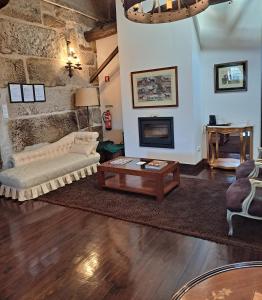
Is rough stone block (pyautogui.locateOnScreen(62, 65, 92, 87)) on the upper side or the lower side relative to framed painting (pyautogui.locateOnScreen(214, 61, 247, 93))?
upper

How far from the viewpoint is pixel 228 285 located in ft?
3.75

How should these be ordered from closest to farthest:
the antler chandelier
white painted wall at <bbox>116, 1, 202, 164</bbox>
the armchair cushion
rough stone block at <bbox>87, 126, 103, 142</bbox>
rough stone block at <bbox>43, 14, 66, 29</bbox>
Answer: the armchair cushion → the antler chandelier → white painted wall at <bbox>116, 1, 202, 164</bbox> → rough stone block at <bbox>43, 14, 66, 29</bbox> → rough stone block at <bbox>87, 126, 103, 142</bbox>

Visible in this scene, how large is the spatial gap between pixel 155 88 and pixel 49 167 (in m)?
2.42

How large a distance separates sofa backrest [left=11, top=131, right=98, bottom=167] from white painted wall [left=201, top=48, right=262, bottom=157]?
2304 mm

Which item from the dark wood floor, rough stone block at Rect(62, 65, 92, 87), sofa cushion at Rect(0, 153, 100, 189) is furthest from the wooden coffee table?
rough stone block at Rect(62, 65, 92, 87)

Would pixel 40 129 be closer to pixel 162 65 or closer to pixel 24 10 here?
pixel 24 10

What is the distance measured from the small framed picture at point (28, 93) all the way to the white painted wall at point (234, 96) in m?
3.20

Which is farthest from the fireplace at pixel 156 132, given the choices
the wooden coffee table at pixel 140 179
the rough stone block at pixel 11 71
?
the rough stone block at pixel 11 71

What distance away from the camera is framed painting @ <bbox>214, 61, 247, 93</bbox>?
14.8 feet

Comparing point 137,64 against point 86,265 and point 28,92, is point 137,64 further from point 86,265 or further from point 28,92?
point 86,265

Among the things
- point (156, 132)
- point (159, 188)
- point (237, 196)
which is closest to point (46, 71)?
point (156, 132)

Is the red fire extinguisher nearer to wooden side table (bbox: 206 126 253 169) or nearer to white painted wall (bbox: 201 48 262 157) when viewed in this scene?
white painted wall (bbox: 201 48 262 157)

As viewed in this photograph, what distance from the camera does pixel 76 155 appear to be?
4621mm

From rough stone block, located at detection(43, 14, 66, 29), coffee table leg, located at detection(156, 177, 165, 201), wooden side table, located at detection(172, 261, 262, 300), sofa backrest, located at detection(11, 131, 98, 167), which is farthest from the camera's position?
rough stone block, located at detection(43, 14, 66, 29)
